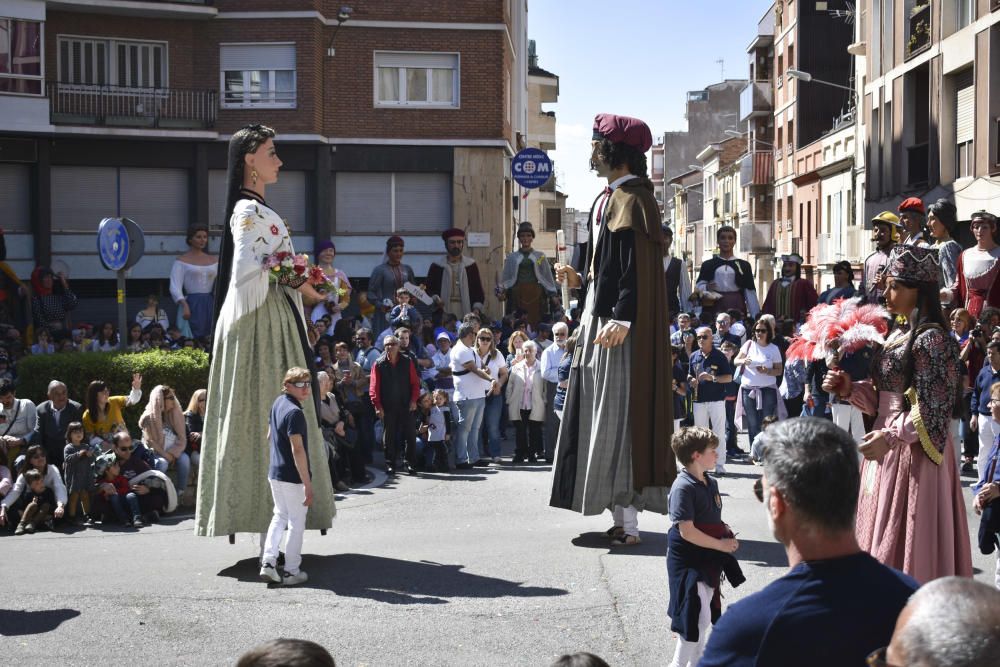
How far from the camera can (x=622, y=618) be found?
7402 mm

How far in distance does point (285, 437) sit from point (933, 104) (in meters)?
24.2

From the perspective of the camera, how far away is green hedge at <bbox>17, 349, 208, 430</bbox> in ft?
44.1

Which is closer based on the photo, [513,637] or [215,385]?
[513,637]

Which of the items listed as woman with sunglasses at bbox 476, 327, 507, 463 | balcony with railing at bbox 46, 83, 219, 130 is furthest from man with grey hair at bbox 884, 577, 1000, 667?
balcony with railing at bbox 46, 83, 219, 130

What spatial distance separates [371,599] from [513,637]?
1.30m

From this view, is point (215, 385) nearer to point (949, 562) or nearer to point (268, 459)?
point (268, 459)

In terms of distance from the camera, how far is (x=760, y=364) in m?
16.3

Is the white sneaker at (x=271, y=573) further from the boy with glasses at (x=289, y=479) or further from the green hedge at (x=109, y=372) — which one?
the green hedge at (x=109, y=372)

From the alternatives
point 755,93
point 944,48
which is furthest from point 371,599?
point 755,93

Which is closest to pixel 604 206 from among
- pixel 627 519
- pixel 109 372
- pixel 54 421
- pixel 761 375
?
pixel 627 519

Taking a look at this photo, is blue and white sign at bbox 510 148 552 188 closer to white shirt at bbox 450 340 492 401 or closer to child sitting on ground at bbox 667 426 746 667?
white shirt at bbox 450 340 492 401

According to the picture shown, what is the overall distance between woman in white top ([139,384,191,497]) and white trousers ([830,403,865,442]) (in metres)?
6.53

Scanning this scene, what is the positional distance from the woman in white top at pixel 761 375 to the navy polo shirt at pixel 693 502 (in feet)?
32.2

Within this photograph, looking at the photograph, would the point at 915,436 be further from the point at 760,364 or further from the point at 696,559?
the point at 760,364
